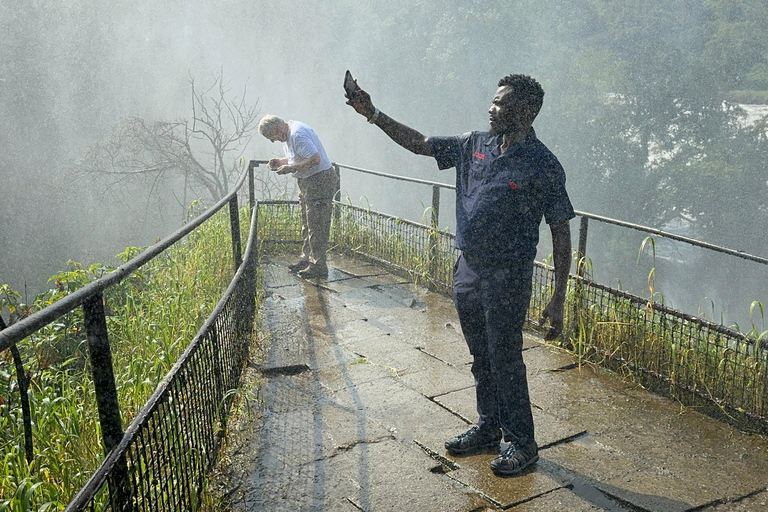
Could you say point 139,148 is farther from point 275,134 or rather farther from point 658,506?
point 658,506

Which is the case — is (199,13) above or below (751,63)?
above

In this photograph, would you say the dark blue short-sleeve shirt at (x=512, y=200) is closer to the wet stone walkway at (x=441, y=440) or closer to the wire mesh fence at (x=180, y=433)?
the wet stone walkway at (x=441, y=440)

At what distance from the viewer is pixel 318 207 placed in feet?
24.1

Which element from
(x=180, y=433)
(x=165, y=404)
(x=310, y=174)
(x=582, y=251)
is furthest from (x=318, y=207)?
(x=180, y=433)

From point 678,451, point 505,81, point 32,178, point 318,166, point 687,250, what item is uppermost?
point 505,81

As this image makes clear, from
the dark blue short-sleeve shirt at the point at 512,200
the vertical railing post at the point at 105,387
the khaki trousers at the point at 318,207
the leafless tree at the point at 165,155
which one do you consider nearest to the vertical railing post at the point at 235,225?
the dark blue short-sleeve shirt at the point at 512,200

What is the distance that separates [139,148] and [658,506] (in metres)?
29.4

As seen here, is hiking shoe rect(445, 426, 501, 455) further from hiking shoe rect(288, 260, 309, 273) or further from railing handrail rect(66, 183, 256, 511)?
hiking shoe rect(288, 260, 309, 273)

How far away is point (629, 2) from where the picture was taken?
1554 inches

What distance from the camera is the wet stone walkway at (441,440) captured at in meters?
3.26

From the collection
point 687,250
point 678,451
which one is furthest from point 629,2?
point 678,451

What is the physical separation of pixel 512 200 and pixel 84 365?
3740mm

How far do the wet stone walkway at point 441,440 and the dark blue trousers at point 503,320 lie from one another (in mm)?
282

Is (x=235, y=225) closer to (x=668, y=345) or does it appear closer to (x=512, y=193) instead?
(x=512, y=193)
